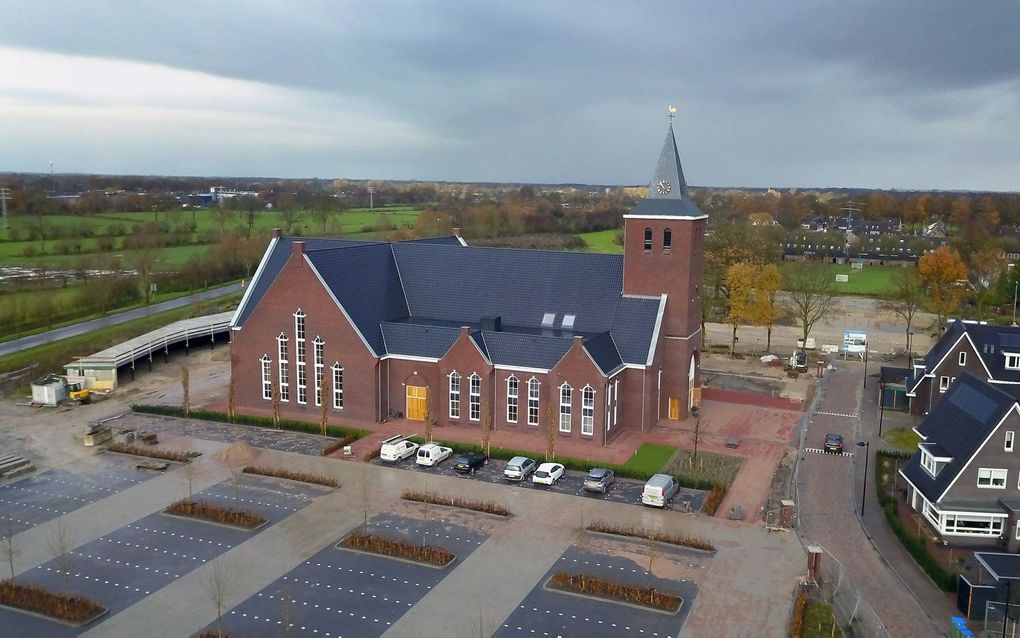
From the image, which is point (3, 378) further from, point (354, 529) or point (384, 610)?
point (384, 610)

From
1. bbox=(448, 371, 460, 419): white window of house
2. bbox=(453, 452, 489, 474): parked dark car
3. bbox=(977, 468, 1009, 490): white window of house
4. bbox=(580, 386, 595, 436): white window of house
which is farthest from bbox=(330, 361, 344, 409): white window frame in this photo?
bbox=(977, 468, 1009, 490): white window of house

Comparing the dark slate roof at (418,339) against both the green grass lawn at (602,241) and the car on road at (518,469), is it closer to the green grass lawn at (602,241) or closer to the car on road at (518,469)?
the car on road at (518,469)

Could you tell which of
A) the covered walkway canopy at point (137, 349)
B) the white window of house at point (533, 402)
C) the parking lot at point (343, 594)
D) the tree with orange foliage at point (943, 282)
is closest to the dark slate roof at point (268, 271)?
the covered walkway canopy at point (137, 349)

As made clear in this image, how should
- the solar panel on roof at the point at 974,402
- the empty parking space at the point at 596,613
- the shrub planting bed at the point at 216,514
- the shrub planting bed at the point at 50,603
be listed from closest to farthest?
the empty parking space at the point at 596,613, the shrub planting bed at the point at 50,603, the shrub planting bed at the point at 216,514, the solar panel on roof at the point at 974,402

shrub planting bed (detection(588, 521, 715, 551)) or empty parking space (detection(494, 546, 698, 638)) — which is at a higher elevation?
shrub planting bed (detection(588, 521, 715, 551))

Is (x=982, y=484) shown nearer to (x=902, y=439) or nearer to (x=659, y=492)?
(x=659, y=492)

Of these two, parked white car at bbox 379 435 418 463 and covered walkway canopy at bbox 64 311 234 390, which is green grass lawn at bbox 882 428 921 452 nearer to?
parked white car at bbox 379 435 418 463
